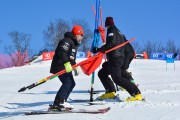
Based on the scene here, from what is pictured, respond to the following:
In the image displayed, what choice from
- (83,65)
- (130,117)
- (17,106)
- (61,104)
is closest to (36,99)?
(17,106)

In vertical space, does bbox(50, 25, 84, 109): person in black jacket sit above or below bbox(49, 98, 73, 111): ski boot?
above

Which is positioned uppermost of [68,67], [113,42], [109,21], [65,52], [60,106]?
[109,21]

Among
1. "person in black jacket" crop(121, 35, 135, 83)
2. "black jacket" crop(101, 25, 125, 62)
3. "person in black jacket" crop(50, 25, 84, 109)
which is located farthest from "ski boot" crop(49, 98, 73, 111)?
"person in black jacket" crop(121, 35, 135, 83)

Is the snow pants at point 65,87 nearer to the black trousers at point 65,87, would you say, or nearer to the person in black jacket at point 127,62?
the black trousers at point 65,87

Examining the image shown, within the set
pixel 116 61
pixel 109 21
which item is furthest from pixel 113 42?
pixel 109 21

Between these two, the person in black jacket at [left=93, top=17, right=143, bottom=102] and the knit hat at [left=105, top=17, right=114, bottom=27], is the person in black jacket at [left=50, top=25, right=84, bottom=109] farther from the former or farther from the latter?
the knit hat at [left=105, top=17, right=114, bottom=27]

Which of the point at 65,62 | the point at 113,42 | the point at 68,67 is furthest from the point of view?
the point at 113,42

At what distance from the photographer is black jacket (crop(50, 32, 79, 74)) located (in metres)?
7.44

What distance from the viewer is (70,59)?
7.63 meters

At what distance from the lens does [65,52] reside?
7438 mm

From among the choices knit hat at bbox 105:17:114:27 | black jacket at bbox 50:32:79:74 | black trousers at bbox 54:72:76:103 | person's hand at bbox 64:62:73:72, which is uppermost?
knit hat at bbox 105:17:114:27

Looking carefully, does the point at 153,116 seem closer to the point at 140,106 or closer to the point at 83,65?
the point at 140,106

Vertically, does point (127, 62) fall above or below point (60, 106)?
above

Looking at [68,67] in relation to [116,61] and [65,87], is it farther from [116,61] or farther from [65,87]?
[116,61]
